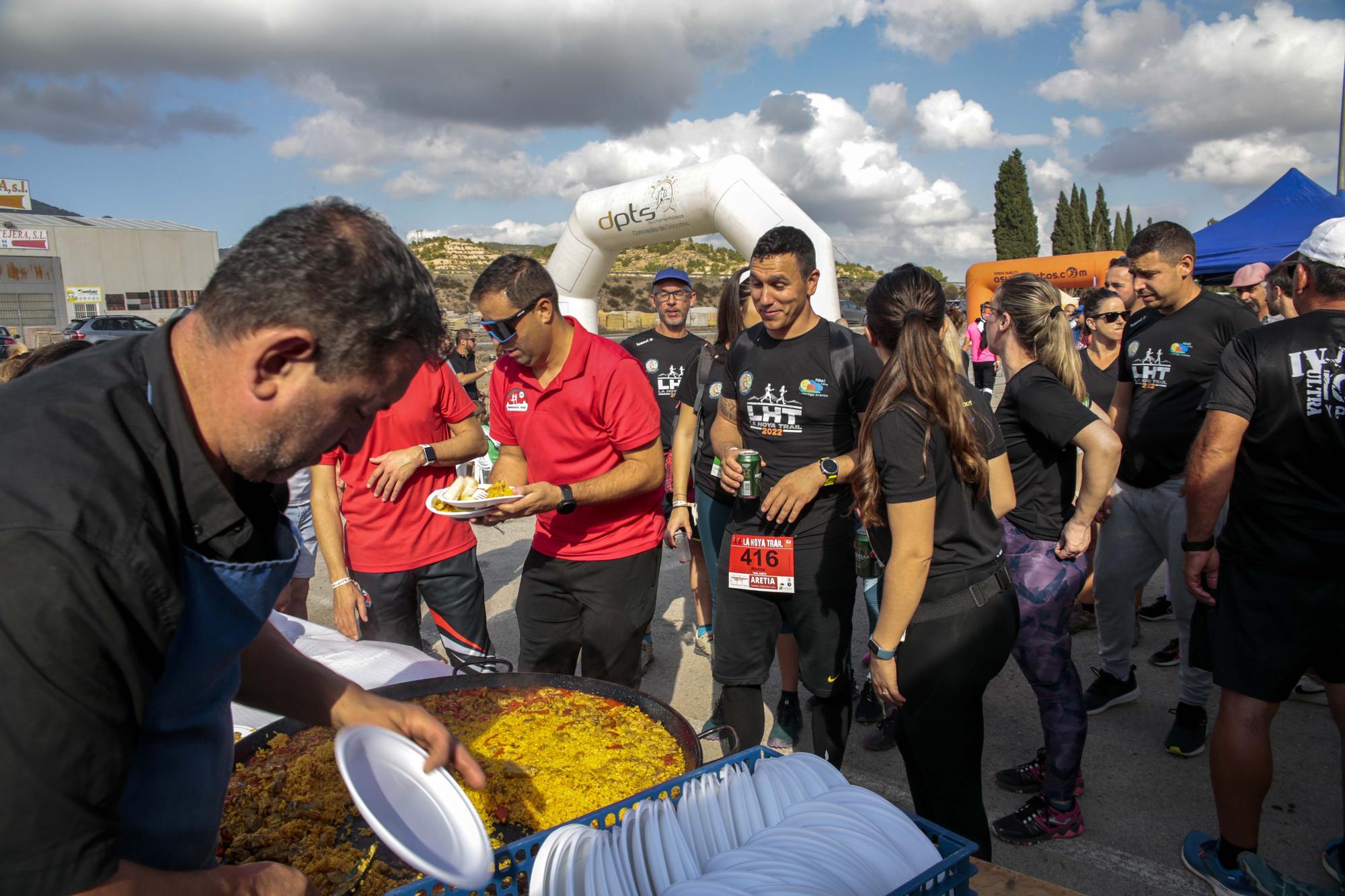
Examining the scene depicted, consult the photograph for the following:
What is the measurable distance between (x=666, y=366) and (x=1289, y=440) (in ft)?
13.0

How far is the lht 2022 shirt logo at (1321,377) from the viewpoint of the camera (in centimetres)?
259

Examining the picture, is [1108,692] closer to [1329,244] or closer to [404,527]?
[1329,244]

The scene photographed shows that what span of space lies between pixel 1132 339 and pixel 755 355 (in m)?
2.33

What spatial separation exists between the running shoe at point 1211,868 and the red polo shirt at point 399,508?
130 inches

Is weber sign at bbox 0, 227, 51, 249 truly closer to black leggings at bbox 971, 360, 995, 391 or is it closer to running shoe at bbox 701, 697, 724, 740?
black leggings at bbox 971, 360, 995, 391

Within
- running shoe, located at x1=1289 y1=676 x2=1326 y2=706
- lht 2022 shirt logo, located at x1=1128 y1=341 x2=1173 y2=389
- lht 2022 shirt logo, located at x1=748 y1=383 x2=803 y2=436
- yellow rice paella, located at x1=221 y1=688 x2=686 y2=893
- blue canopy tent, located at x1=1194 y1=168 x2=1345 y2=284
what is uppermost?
blue canopy tent, located at x1=1194 y1=168 x2=1345 y2=284

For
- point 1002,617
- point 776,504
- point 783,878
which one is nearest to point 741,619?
point 776,504

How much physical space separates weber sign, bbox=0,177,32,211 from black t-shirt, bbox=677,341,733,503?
70.5 m

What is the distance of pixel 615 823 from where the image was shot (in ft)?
5.45

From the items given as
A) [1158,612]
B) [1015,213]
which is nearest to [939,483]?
[1158,612]

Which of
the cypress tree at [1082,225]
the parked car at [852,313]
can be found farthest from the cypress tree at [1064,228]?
the parked car at [852,313]

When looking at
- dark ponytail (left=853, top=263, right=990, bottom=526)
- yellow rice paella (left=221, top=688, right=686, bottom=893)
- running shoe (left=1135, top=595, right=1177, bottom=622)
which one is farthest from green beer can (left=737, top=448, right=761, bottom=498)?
running shoe (left=1135, top=595, right=1177, bottom=622)

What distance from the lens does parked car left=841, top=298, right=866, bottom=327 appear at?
2756 cm

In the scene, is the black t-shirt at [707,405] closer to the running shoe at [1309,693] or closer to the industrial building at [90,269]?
the running shoe at [1309,693]
